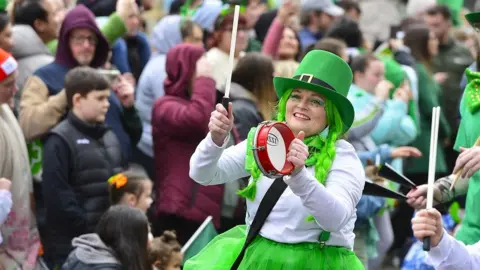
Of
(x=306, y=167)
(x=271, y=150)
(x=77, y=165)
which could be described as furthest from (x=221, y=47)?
(x=271, y=150)

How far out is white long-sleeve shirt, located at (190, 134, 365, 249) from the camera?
5.31m

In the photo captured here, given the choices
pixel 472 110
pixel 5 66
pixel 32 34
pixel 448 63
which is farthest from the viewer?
pixel 448 63

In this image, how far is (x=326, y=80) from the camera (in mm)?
5566

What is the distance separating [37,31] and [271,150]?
4.62 meters

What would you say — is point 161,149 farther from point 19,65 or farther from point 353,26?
point 353,26

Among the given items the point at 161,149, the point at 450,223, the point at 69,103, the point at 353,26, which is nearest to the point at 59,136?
the point at 69,103

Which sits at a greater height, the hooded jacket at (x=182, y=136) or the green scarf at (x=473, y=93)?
the green scarf at (x=473, y=93)

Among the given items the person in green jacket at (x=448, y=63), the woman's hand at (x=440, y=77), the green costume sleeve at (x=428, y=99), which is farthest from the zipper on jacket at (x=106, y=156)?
the woman's hand at (x=440, y=77)

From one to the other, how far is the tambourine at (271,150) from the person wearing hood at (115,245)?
203cm

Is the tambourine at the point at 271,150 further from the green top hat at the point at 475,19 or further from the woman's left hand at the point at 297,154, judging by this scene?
the green top hat at the point at 475,19

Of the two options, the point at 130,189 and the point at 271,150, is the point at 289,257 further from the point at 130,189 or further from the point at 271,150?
the point at 130,189

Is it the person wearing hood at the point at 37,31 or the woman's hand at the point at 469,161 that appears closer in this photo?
the woman's hand at the point at 469,161

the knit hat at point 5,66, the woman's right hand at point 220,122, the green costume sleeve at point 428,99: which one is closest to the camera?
the woman's right hand at point 220,122

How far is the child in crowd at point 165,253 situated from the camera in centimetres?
717
